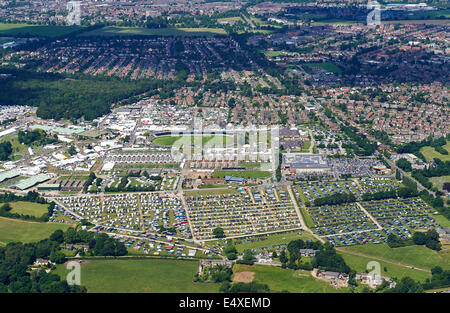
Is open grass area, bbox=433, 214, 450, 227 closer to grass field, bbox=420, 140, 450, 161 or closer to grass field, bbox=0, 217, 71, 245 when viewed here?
grass field, bbox=420, 140, 450, 161

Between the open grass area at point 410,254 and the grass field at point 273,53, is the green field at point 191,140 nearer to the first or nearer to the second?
the open grass area at point 410,254

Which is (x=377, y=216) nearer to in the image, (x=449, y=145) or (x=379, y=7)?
(x=449, y=145)

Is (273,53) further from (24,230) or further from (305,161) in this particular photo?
(24,230)

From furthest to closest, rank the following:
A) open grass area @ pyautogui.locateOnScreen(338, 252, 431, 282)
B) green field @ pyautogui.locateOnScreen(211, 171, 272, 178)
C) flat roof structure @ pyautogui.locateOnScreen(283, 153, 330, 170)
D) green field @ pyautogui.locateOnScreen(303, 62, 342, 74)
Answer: green field @ pyautogui.locateOnScreen(303, 62, 342, 74) → flat roof structure @ pyautogui.locateOnScreen(283, 153, 330, 170) → green field @ pyautogui.locateOnScreen(211, 171, 272, 178) → open grass area @ pyautogui.locateOnScreen(338, 252, 431, 282)

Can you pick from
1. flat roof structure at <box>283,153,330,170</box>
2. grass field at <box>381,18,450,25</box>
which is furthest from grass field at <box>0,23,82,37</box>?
flat roof structure at <box>283,153,330,170</box>

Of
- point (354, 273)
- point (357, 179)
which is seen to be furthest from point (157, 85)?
point (354, 273)

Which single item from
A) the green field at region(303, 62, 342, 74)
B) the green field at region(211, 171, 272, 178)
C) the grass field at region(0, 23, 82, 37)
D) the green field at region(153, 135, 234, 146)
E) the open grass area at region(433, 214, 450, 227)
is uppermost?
the grass field at region(0, 23, 82, 37)

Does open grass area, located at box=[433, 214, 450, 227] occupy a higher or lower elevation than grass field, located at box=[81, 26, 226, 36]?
lower
